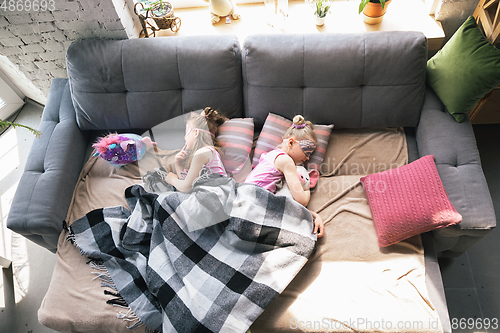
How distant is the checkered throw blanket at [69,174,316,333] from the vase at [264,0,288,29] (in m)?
1.09

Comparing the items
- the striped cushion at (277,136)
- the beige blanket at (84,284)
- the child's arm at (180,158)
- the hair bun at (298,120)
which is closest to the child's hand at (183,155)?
the child's arm at (180,158)

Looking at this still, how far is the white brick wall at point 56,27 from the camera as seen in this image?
173 centimetres

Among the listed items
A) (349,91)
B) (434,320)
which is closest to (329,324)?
(434,320)

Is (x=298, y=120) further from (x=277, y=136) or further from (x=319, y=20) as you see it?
(x=319, y=20)

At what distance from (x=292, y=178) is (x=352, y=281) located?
541 millimetres

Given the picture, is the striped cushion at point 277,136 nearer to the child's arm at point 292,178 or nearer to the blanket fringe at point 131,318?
the child's arm at point 292,178

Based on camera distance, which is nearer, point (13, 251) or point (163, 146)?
point (163, 146)

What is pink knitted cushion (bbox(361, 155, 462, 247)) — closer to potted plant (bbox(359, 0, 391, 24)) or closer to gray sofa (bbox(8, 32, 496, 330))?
gray sofa (bbox(8, 32, 496, 330))

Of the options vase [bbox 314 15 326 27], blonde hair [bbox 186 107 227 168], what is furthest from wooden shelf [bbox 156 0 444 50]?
blonde hair [bbox 186 107 227 168]

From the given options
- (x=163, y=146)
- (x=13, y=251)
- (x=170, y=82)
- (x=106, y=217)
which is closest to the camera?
(x=106, y=217)

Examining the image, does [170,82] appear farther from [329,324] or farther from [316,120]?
[329,324]

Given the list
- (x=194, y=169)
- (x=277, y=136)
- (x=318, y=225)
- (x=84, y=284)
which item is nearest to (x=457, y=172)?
(x=318, y=225)

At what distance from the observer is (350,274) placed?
1.40m

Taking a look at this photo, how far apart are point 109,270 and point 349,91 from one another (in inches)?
59.0
